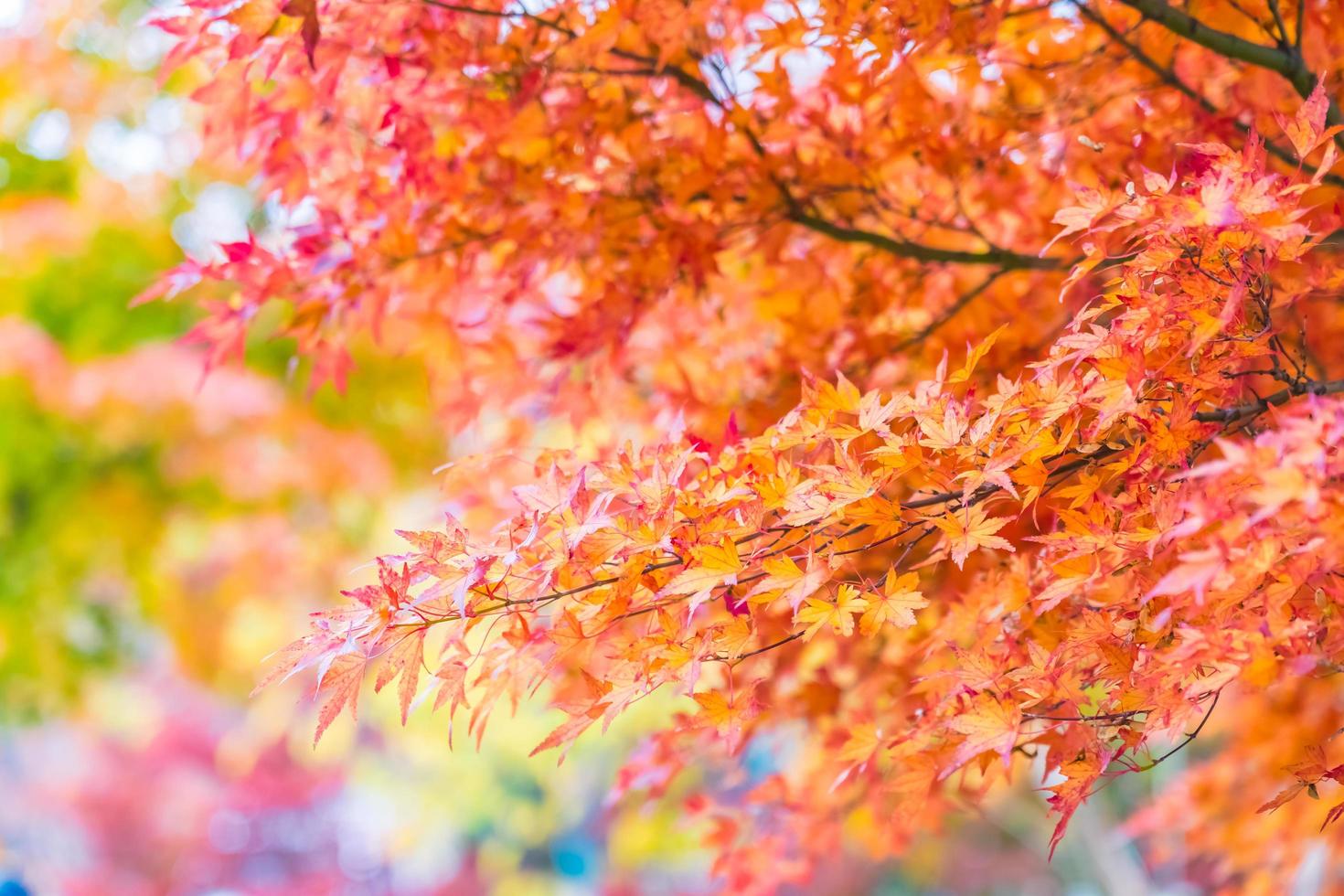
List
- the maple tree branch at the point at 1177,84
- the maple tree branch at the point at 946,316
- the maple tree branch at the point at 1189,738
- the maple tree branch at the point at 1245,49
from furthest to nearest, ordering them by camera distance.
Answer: the maple tree branch at the point at 946,316, the maple tree branch at the point at 1177,84, the maple tree branch at the point at 1245,49, the maple tree branch at the point at 1189,738

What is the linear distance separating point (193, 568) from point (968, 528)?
613 centimetres

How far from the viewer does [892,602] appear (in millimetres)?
1021

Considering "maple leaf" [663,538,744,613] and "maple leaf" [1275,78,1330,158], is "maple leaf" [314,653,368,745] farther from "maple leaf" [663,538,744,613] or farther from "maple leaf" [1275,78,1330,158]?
"maple leaf" [1275,78,1330,158]

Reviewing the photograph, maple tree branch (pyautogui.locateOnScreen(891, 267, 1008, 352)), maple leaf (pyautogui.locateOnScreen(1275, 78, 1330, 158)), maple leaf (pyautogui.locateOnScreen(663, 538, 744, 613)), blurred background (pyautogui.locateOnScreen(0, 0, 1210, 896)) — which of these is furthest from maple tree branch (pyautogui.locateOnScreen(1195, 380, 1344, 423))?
blurred background (pyautogui.locateOnScreen(0, 0, 1210, 896))

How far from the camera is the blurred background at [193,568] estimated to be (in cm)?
412

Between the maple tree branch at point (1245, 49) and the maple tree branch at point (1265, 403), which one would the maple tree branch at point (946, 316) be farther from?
the maple tree branch at point (1265, 403)

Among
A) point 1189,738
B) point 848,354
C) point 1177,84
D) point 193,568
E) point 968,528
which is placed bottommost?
point 193,568

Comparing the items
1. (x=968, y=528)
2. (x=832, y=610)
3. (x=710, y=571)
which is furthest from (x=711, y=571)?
(x=968, y=528)

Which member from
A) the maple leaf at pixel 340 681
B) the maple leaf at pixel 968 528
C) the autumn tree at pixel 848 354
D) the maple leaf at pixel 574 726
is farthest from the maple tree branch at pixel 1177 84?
the maple leaf at pixel 340 681

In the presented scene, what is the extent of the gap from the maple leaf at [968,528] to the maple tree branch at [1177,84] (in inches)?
32.2

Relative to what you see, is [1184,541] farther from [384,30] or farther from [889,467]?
[384,30]

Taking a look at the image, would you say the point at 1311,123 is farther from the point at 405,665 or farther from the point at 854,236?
the point at 405,665

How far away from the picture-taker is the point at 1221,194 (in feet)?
3.02

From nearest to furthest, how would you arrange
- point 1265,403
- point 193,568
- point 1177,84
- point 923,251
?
point 1265,403, point 1177,84, point 923,251, point 193,568
